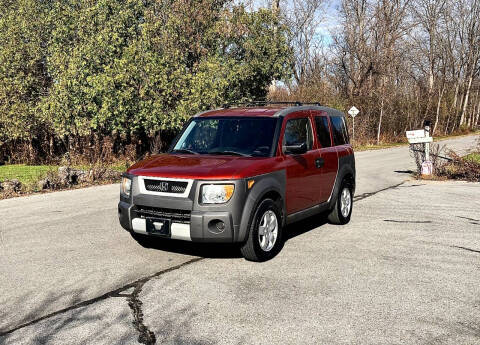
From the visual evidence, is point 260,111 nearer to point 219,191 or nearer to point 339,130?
point 219,191

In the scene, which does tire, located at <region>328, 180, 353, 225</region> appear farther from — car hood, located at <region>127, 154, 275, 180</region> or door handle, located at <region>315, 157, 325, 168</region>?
car hood, located at <region>127, 154, 275, 180</region>

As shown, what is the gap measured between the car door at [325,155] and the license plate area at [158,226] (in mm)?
2614

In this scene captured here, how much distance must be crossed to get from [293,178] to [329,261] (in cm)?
118

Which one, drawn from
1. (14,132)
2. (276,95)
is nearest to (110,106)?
(14,132)

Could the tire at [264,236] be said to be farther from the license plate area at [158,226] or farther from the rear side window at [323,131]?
the rear side window at [323,131]

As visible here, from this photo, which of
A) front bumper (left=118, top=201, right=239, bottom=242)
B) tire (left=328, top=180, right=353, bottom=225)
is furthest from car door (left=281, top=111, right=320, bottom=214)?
front bumper (left=118, top=201, right=239, bottom=242)

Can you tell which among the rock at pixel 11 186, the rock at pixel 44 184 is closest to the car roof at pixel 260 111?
the rock at pixel 11 186

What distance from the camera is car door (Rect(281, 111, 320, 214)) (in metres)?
6.28

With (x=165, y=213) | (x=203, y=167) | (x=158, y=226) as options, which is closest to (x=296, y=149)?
(x=203, y=167)

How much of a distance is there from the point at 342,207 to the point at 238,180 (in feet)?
10.6

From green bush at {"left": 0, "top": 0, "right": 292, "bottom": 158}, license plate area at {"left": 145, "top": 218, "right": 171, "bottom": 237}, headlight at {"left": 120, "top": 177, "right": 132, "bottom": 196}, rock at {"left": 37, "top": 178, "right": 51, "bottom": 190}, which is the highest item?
green bush at {"left": 0, "top": 0, "right": 292, "bottom": 158}

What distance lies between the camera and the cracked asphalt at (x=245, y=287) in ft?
12.5

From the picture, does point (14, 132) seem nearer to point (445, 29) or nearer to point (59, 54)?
point (59, 54)

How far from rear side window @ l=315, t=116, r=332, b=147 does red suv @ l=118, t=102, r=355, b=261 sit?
0.02m
